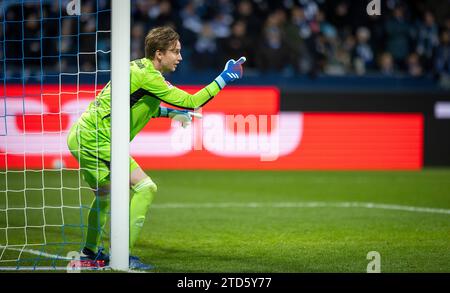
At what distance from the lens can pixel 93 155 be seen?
7188 mm

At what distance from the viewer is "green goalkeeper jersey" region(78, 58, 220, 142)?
22.9ft

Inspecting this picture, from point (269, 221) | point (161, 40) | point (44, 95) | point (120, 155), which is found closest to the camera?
point (120, 155)

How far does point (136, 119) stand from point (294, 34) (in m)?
11.1

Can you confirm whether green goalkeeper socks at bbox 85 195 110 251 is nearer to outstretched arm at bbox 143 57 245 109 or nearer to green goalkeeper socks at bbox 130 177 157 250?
green goalkeeper socks at bbox 130 177 157 250

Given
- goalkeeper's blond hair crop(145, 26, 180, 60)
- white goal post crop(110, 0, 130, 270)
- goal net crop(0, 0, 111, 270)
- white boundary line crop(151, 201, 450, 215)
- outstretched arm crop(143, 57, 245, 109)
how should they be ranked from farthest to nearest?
goal net crop(0, 0, 111, 270) → white boundary line crop(151, 201, 450, 215) → goalkeeper's blond hair crop(145, 26, 180, 60) → outstretched arm crop(143, 57, 245, 109) → white goal post crop(110, 0, 130, 270)

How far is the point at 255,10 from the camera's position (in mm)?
18297

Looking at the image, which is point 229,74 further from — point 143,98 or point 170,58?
point 143,98

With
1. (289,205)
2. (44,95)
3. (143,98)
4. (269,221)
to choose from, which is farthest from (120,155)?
(44,95)

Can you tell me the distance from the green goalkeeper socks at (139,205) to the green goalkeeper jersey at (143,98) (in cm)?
48

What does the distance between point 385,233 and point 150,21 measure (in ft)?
31.6

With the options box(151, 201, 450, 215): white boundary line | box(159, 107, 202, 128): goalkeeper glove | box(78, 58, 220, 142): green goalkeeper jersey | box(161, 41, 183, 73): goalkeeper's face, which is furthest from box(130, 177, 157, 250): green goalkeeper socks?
box(151, 201, 450, 215): white boundary line

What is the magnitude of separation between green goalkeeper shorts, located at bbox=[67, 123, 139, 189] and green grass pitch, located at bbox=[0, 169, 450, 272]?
0.56m

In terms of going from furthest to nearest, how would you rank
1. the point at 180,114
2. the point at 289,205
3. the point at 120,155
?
the point at 289,205 < the point at 180,114 < the point at 120,155
